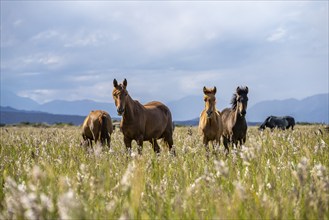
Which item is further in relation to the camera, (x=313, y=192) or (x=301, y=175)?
(x=313, y=192)

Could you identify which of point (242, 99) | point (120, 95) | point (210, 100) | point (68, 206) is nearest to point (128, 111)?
point (120, 95)

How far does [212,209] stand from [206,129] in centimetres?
894

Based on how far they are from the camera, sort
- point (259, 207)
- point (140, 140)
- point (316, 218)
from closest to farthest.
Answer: point (316, 218), point (259, 207), point (140, 140)

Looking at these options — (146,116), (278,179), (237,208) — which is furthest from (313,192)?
(146,116)

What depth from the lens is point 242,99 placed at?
1261 centimetres

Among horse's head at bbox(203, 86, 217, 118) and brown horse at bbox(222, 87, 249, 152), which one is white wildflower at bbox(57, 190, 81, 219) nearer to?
horse's head at bbox(203, 86, 217, 118)

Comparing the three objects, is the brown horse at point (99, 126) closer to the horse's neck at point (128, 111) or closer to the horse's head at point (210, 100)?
the horse's neck at point (128, 111)

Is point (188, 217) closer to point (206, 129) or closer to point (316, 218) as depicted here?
point (316, 218)

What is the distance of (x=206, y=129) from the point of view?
12.1 metres

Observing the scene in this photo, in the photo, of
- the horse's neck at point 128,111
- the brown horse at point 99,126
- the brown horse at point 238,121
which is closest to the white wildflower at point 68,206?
the horse's neck at point 128,111

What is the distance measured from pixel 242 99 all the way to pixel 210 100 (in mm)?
1489

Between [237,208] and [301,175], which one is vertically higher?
[301,175]

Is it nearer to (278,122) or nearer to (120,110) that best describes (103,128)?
(120,110)

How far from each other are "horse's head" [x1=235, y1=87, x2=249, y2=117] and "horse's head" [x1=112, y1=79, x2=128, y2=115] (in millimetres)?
3688
